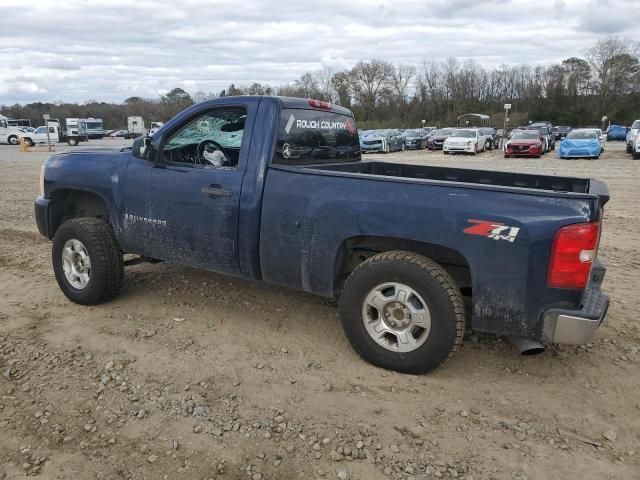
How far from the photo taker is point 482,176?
4.87 meters

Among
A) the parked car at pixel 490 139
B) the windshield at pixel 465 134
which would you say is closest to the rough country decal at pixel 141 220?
the windshield at pixel 465 134

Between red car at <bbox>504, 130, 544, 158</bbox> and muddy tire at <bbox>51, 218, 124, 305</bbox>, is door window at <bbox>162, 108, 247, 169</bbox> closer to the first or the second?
muddy tire at <bbox>51, 218, 124, 305</bbox>

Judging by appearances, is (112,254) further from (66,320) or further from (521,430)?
(521,430)

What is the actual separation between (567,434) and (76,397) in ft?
9.89

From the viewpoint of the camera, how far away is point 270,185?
394cm

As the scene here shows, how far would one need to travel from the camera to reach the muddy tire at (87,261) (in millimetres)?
4738

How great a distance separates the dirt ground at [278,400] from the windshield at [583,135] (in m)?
24.4

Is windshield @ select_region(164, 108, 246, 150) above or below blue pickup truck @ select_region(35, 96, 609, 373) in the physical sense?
above

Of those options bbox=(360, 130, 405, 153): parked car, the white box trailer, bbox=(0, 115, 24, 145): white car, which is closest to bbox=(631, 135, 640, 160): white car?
bbox=(360, 130, 405, 153): parked car

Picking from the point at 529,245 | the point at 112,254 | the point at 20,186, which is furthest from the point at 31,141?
the point at 529,245

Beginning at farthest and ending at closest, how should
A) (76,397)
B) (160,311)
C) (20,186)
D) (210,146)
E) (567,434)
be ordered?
1. (20,186)
2. (160,311)
3. (210,146)
4. (76,397)
5. (567,434)

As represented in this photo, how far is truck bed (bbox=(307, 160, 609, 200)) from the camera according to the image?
440cm

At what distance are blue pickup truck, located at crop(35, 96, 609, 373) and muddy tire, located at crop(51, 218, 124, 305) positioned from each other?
1 centimetres

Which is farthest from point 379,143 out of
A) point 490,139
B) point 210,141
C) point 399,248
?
point 399,248
